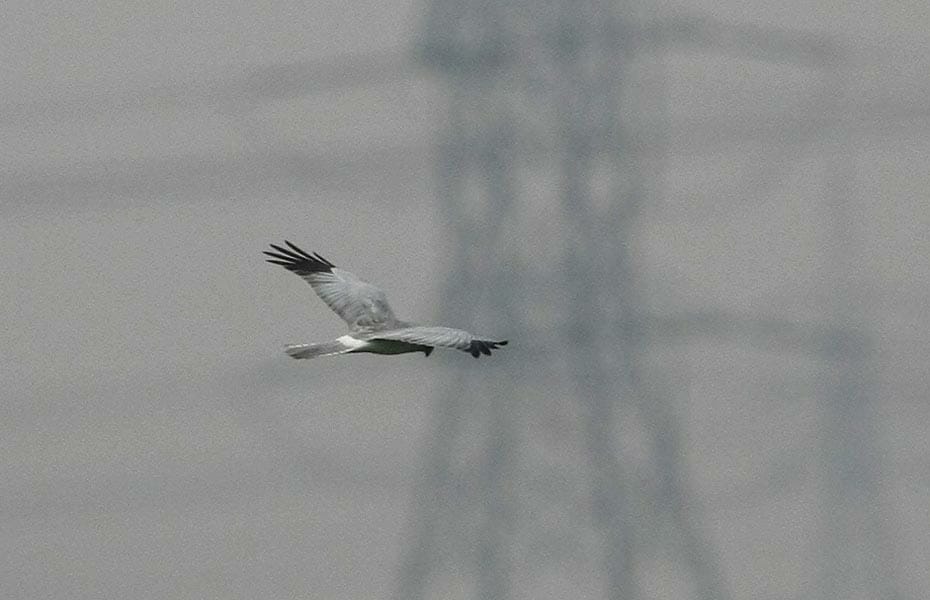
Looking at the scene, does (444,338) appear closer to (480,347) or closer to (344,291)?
(480,347)

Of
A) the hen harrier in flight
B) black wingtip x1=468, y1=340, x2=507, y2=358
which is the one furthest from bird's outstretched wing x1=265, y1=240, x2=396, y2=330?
black wingtip x1=468, y1=340, x2=507, y2=358

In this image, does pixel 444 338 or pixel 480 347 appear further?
pixel 444 338

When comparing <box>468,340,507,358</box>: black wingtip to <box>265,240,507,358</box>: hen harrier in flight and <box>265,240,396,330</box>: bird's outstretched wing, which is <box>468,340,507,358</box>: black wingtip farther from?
<box>265,240,396,330</box>: bird's outstretched wing

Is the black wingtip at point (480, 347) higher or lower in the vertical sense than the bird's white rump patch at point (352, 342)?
lower

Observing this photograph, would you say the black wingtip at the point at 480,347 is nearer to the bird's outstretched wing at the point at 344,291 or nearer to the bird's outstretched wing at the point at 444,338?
the bird's outstretched wing at the point at 444,338

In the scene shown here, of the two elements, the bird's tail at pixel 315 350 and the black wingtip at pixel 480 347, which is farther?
the bird's tail at pixel 315 350

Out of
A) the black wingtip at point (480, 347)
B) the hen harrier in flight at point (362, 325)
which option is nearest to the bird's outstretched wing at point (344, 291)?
the hen harrier in flight at point (362, 325)

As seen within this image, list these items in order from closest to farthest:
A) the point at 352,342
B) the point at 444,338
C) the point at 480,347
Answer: the point at 480,347 < the point at 444,338 < the point at 352,342

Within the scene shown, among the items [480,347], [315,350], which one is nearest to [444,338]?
[480,347]
